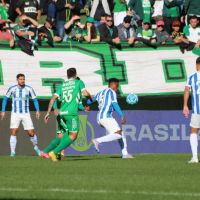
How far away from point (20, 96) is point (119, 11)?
4.83m

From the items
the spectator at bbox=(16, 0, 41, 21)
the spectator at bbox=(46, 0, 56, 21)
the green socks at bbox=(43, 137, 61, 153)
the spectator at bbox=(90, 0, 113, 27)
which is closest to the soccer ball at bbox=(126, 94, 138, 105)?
the spectator at bbox=(90, 0, 113, 27)

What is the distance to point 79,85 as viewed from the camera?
18172 millimetres

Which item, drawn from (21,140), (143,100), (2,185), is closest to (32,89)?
(21,140)

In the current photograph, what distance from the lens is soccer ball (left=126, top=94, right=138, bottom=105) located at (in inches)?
919

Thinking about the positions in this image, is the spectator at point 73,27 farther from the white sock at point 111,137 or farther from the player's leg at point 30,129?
Answer: the white sock at point 111,137

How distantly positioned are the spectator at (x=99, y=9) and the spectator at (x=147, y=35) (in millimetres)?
1174

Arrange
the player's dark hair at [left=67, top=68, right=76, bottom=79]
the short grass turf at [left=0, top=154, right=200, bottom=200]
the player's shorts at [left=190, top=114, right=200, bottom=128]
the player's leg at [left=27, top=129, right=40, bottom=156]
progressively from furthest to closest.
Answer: the player's leg at [left=27, top=129, right=40, bottom=156], the player's dark hair at [left=67, top=68, right=76, bottom=79], the player's shorts at [left=190, top=114, right=200, bottom=128], the short grass turf at [left=0, top=154, right=200, bottom=200]

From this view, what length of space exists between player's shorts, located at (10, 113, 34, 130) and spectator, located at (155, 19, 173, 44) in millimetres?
4402

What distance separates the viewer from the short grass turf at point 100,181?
1020cm

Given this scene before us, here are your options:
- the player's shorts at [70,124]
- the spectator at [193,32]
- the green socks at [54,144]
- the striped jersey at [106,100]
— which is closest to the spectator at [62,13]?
the spectator at [193,32]

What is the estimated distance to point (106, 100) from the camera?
67.4 ft

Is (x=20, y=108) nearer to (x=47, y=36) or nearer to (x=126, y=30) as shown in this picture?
(x=47, y=36)

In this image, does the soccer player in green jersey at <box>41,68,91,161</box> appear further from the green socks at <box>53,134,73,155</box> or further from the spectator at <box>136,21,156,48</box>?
the spectator at <box>136,21,156,48</box>

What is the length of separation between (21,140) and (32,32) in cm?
290
